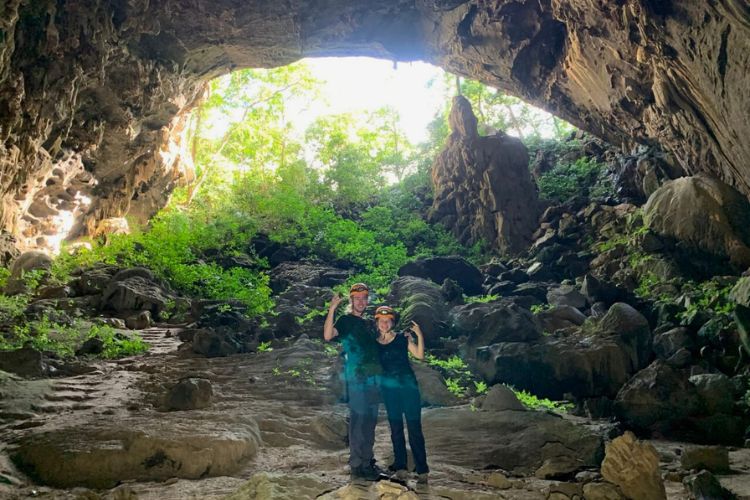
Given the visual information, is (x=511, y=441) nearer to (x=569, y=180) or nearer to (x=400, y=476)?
(x=400, y=476)

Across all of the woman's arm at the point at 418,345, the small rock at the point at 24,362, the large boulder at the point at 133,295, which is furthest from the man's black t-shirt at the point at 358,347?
the large boulder at the point at 133,295

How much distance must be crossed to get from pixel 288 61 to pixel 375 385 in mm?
15139

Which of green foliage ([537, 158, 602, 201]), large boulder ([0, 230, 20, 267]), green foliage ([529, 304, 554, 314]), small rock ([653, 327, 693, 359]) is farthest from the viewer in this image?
green foliage ([537, 158, 602, 201])

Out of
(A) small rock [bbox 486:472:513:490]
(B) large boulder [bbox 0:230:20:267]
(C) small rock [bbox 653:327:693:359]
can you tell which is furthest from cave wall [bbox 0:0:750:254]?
(A) small rock [bbox 486:472:513:490]

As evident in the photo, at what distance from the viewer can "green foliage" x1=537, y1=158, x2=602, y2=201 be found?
19.2 meters

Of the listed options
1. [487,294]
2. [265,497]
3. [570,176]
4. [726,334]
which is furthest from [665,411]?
[570,176]

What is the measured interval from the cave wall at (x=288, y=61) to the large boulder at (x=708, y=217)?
474mm

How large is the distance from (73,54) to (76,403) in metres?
8.34

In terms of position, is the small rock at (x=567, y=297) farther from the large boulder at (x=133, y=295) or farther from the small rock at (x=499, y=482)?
the large boulder at (x=133, y=295)

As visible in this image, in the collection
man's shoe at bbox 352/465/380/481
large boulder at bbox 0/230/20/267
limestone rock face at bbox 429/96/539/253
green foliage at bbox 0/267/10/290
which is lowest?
man's shoe at bbox 352/465/380/481

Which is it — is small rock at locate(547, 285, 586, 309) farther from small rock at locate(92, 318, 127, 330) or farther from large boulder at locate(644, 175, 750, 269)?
small rock at locate(92, 318, 127, 330)

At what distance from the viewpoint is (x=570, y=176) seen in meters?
19.9

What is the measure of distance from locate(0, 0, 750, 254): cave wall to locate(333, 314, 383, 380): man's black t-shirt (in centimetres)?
693

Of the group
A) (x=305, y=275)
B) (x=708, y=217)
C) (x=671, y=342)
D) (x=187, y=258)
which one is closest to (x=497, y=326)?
(x=671, y=342)
